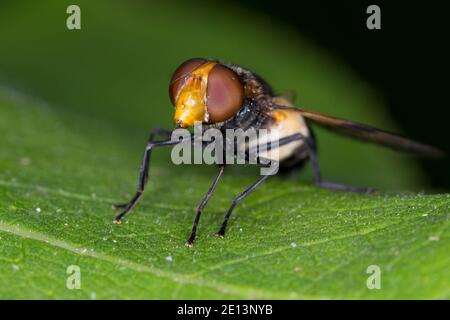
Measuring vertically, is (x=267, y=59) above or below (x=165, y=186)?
above

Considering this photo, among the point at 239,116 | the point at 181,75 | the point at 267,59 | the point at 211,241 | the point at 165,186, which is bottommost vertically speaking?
the point at 211,241

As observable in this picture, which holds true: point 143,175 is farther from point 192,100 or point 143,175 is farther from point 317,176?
point 317,176

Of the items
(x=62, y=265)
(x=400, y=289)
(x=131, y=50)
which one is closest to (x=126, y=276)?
(x=62, y=265)

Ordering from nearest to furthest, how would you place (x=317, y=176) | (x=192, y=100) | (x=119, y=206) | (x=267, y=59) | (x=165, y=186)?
(x=192, y=100), (x=119, y=206), (x=317, y=176), (x=165, y=186), (x=267, y=59)

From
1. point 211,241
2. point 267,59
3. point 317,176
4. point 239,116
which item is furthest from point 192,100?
point 267,59

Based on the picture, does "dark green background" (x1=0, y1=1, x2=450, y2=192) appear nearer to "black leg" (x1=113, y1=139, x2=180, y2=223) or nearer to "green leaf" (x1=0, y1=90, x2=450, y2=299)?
"green leaf" (x1=0, y1=90, x2=450, y2=299)

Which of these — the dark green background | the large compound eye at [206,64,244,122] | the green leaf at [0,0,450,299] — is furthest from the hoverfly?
the dark green background

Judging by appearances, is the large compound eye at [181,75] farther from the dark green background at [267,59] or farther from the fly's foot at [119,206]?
the dark green background at [267,59]
